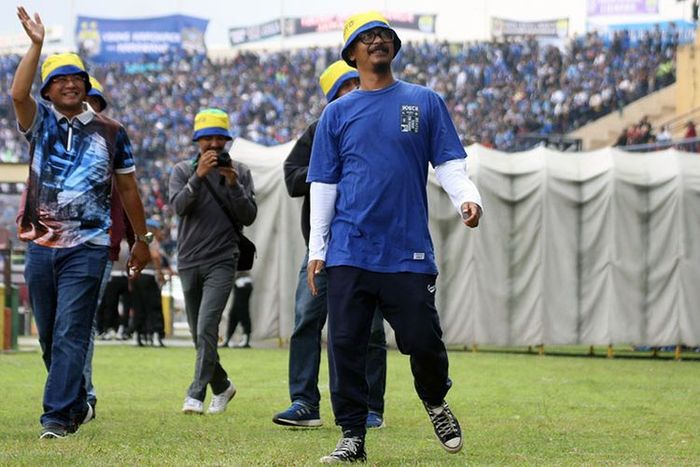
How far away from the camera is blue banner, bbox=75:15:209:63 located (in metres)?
78.0

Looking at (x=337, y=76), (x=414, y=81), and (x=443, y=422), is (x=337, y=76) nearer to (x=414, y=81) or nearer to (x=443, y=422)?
(x=443, y=422)

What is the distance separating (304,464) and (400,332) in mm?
713

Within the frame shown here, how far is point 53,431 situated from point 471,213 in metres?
2.57

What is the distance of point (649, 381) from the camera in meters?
14.4

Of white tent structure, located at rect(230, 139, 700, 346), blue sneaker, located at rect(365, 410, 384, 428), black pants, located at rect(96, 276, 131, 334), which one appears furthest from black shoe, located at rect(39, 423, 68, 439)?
black pants, located at rect(96, 276, 131, 334)

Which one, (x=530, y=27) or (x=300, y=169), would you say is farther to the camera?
(x=530, y=27)

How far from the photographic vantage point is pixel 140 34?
80.4m

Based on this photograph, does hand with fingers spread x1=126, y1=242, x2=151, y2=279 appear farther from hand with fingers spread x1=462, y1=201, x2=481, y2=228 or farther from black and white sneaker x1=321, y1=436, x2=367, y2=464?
hand with fingers spread x1=462, y1=201, x2=481, y2=228

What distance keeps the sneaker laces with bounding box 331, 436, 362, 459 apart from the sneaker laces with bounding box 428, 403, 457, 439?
0.40 meters

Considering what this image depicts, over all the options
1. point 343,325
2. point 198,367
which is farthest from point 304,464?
point 198,367

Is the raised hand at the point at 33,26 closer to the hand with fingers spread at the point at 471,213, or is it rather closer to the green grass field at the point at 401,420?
the green grass field at the point at 401,420

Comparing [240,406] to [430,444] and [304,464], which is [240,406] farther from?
[304,464]

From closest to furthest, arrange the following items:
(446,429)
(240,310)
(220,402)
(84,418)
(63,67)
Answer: (446,429)
(63,67)
(84,418)
(220,402)
(240,310)

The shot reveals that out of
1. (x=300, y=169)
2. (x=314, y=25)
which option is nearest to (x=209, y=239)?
(x=300, y=169)
